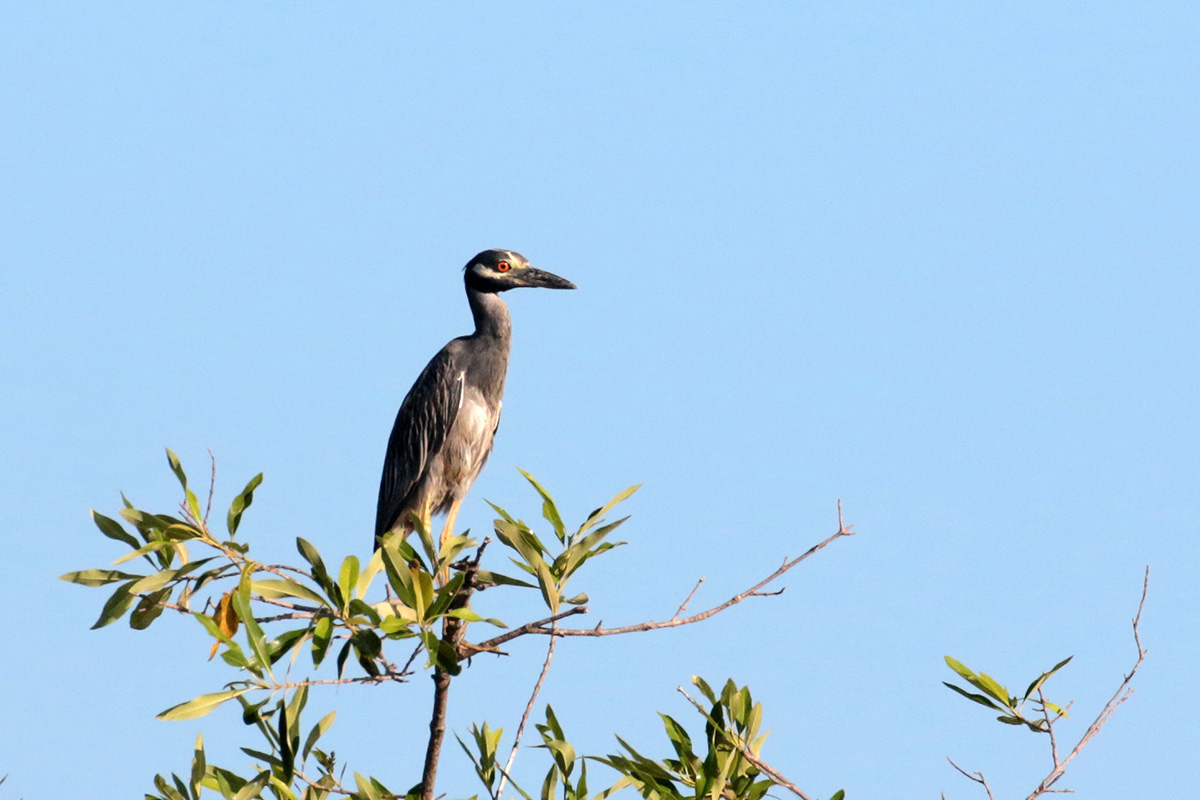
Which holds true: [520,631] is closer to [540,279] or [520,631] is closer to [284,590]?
[284,590]

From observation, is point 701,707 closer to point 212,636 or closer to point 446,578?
point 446,578

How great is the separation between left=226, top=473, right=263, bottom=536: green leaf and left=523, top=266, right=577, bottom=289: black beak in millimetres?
5229

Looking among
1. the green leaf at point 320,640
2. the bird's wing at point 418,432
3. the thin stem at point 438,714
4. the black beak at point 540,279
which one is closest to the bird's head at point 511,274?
the black beak at point 540,279

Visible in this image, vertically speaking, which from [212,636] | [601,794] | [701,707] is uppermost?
[212,636]

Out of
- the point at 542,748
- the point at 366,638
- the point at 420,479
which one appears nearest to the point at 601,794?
the point at 542,748

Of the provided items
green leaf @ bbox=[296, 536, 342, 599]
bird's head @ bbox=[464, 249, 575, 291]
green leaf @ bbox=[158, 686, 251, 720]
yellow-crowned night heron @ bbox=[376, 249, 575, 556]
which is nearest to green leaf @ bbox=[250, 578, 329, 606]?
green leaf @ bbox=[296, 536, 342, 599]

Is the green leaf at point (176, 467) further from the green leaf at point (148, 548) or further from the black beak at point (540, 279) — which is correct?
the black beak at point (540, 279)

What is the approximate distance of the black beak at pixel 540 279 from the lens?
856cm

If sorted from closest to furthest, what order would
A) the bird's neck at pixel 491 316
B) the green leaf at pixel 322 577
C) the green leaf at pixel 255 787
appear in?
the green leaf at pixel 322 577 → the green leaf at pixel 255 787 → the bird's neck at pixel 491 316

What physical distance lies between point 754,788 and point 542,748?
26.7 inches

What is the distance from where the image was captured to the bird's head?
28.2 feet

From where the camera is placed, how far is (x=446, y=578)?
3754 millimetres

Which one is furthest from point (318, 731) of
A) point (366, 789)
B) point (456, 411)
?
point (456, 411)

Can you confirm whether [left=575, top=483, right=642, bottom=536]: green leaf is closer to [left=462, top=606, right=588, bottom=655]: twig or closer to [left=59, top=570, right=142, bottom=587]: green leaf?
[left=462, top=606, right=588, bottom=655]: twig
